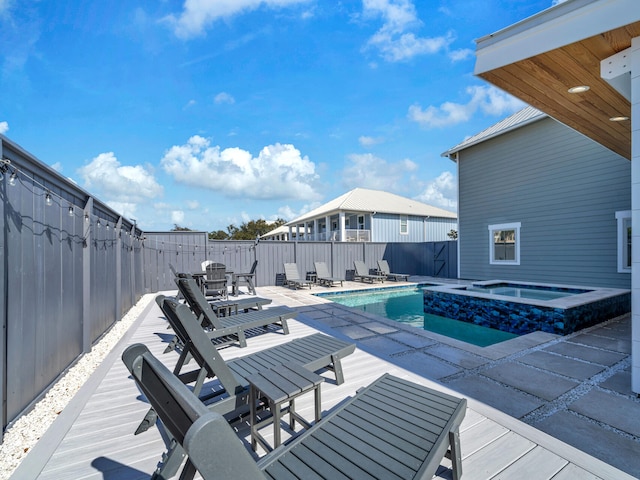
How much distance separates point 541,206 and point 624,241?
7.95 feet

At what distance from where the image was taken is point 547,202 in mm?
9945

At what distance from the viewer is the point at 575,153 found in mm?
9227

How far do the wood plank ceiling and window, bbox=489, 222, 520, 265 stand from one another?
6.50 meters

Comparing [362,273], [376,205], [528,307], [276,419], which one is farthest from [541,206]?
[376,205]

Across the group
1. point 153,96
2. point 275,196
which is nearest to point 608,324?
point 153,96

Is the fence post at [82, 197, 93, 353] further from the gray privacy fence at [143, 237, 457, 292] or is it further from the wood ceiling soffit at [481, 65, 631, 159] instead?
the gray privacy fence at [143, 237, 457, 292]

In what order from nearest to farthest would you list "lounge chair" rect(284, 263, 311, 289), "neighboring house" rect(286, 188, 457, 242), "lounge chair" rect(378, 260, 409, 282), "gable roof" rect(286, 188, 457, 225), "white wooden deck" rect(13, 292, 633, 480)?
1. "white wooden deck" rect(13, 292, 633, 480)
2. "lounge chair" rect(284, 263, 311, 289)
3. "lounge chair" rect(378, 260, 409, 282)
4. "gable roof" rect(286, 188, 457, 225)
5. "neighboring house" rect(286, 188, 457, 242)

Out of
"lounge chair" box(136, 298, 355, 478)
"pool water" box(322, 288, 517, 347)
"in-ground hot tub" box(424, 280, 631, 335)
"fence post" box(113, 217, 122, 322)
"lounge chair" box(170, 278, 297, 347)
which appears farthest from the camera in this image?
"pool water" box(322, 288, 517, 347)

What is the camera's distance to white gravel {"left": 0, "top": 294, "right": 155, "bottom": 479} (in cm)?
202

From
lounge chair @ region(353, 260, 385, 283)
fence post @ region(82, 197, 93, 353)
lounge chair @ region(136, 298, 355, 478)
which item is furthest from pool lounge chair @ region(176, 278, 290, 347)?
lounge chair @ region(353, 260, 385, 283)

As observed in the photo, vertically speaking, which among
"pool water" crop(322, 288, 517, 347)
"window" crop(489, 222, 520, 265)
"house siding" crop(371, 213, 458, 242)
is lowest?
"pool water" crop(322, 288, 517, 347)

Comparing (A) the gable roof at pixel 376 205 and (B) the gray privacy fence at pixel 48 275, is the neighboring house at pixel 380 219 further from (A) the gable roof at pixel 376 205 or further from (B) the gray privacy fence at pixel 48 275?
(B) the gray privacy fence at pixel 48 275

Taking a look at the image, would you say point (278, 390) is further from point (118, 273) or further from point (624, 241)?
point (624, 241)

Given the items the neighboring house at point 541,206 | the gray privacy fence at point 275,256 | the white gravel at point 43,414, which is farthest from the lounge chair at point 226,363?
the neighboring house at point 541,206
